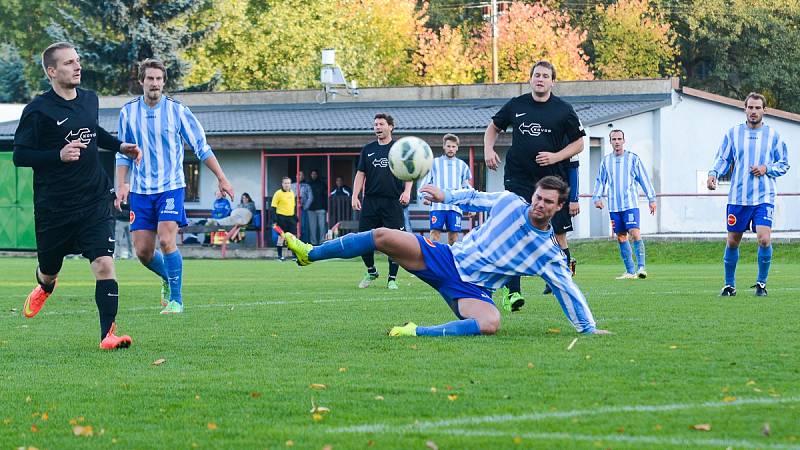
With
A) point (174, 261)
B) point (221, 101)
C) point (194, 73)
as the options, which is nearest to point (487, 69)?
point (194, 73)

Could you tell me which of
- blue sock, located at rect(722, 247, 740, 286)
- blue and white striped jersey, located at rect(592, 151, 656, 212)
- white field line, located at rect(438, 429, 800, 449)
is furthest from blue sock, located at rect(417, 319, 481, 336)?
blue and white striped jersey, located at rect(592, 151, 656, 212)

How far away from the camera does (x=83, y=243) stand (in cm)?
909

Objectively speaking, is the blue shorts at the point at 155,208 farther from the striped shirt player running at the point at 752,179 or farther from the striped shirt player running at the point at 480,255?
the striped shirt player running at the point at 752,179

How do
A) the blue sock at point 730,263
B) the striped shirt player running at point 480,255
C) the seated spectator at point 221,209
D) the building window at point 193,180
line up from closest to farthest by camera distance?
1. the striped shirt player running at point 480,255
2. the blue sock at point 730,263
3. the seated spectator at point 221,209
4. the building window at point 193,180

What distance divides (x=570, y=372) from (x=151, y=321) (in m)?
4.96

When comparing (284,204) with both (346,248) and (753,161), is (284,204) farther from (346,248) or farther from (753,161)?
(346,248)

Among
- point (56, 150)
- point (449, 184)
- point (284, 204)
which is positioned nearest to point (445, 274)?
point (56, 150)

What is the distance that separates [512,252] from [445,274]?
525 millimetres

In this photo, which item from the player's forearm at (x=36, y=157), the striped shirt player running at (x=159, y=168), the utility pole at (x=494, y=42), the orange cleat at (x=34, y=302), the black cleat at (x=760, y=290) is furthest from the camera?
the utility pole at (x=494, y=42)

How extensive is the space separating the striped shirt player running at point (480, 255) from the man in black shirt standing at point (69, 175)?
1362 mm

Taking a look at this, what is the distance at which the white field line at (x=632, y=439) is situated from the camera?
17.2 feet

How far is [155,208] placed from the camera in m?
12.1

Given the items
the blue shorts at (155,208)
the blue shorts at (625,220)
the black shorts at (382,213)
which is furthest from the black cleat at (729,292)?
the blue shorts at (625,220)

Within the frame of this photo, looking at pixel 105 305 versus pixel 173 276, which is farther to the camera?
pixel 173 276
